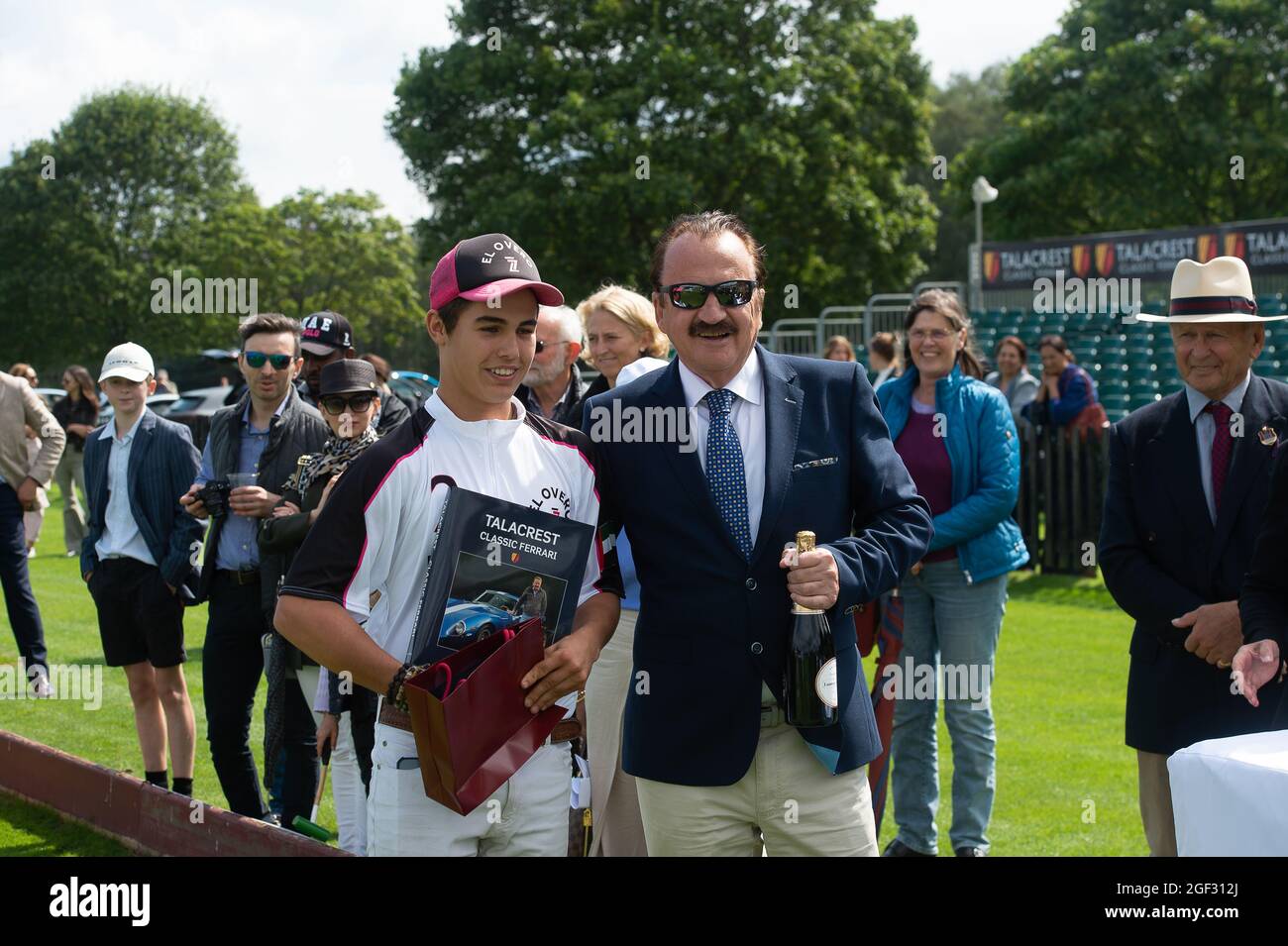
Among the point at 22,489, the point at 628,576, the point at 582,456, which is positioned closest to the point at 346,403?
the point at 628,576

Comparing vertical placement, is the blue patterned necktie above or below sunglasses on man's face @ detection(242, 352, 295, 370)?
below

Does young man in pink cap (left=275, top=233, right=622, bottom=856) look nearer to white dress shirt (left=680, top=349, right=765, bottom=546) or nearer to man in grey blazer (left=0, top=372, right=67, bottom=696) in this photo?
white dress shirt (left=680, top=349, right=765, bottom=546)

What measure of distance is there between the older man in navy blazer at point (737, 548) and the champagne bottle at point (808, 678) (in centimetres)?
4

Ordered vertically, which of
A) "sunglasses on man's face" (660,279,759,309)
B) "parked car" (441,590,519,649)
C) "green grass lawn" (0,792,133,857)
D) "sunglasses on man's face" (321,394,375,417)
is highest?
"sunglasses on man's face" (660,279,759,309)

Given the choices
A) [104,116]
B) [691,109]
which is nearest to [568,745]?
[691,109]

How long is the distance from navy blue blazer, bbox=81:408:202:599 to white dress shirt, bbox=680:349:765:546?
13.6ft

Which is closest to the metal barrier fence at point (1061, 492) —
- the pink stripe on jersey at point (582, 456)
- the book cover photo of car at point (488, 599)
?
the pink stripe on jersey at point (582, 456)

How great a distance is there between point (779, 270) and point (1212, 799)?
1531 inches

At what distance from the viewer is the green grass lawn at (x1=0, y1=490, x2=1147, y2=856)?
6719 millimetres

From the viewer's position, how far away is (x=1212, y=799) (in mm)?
2893

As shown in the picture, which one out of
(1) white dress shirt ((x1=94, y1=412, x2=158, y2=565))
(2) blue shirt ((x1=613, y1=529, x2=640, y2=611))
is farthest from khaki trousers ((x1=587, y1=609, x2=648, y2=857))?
(1) white dress shirt ((x1=94, y1=412, x2=158, y2=565))

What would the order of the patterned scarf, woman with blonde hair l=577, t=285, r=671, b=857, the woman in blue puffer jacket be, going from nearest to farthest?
woman with blonde hair l=577, t=285, r=671, b=857
the patterned scarf
the woman in blue puffer jacket

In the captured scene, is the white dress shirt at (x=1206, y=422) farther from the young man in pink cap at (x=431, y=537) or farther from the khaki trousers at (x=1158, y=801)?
the young man in pink cap at (x=431, y=537)

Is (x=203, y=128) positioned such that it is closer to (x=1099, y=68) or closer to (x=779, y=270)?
(x=779, y=270)
